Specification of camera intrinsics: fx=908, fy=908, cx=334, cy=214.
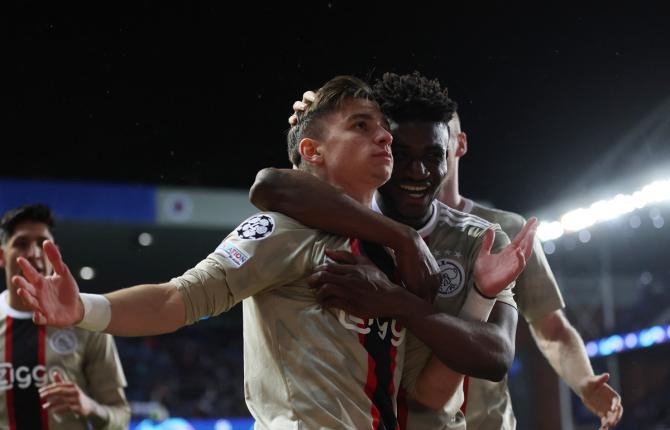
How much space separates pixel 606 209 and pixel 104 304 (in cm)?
1140

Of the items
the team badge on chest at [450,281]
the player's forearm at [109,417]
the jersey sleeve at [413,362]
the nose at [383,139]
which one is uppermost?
the nose at [383,139]

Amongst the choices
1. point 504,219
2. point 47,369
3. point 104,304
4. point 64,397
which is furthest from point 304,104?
point 47,369

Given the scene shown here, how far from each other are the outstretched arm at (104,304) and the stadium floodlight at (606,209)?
1009 centimetres

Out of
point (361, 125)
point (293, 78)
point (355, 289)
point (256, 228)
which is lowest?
point (355, 289)

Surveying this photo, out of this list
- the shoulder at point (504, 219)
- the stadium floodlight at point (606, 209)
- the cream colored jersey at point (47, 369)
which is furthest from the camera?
the stadium floodlight at point (606, 209)

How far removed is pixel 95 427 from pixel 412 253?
2.44 m

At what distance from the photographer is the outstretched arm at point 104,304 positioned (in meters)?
2.00

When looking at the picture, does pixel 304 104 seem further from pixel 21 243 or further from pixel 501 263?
pixel 21 243

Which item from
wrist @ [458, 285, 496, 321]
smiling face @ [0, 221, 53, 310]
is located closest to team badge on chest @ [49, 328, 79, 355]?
smiling face @ [0, 221, 53, 310]

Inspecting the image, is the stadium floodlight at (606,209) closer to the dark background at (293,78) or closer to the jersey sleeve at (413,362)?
the dark background at (293,78)

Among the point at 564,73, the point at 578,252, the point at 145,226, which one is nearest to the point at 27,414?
the point at 564,73

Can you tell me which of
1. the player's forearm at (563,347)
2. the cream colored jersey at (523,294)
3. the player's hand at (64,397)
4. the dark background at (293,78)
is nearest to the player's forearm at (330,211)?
the cream colored jersey at (523,294)

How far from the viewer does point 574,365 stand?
3.58 metres

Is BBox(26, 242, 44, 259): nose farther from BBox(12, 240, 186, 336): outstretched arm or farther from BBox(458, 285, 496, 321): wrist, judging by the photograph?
BBox(458, 285, 496, 321): wrist
